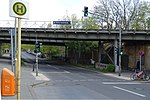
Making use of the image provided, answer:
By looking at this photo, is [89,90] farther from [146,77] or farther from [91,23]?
[91,23]

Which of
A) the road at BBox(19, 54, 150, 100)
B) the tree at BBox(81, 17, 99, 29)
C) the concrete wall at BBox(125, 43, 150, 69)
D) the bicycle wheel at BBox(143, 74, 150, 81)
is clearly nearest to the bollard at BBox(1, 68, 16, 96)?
the road at BBox(19, 54, 150, 100)

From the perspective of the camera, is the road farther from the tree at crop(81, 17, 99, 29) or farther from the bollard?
the tree at crop(81, 17, 99, 29)

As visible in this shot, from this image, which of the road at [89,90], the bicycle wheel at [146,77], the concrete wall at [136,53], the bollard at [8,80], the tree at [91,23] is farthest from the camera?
the tree at [91,23]

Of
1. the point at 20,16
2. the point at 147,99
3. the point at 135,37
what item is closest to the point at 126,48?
the point at 135,37

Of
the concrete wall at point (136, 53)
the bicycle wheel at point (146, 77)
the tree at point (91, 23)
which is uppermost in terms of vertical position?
the tree at point (91, 23)

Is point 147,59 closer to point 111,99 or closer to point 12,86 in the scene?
point 111,99

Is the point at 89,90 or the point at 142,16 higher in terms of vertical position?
the point at 142,16

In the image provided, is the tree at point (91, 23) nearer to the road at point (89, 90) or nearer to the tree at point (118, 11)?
the tree at point (118, 11)

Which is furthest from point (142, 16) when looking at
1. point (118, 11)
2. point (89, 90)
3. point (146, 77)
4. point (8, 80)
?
point (8, 80)

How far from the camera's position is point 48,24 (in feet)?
185

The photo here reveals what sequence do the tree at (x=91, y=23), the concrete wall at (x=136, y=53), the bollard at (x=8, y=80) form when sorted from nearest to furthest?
the bollard at (x=8, y=80), the concrete wall at (x=136, y=53), the tree at (x=91, y=23)

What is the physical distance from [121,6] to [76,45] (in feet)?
39.7

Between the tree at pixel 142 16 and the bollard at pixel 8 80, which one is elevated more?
the tree at pixel 142 16

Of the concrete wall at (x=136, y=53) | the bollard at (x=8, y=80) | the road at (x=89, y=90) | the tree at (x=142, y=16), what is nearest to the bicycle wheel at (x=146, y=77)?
the road at (x=89, y=90)
